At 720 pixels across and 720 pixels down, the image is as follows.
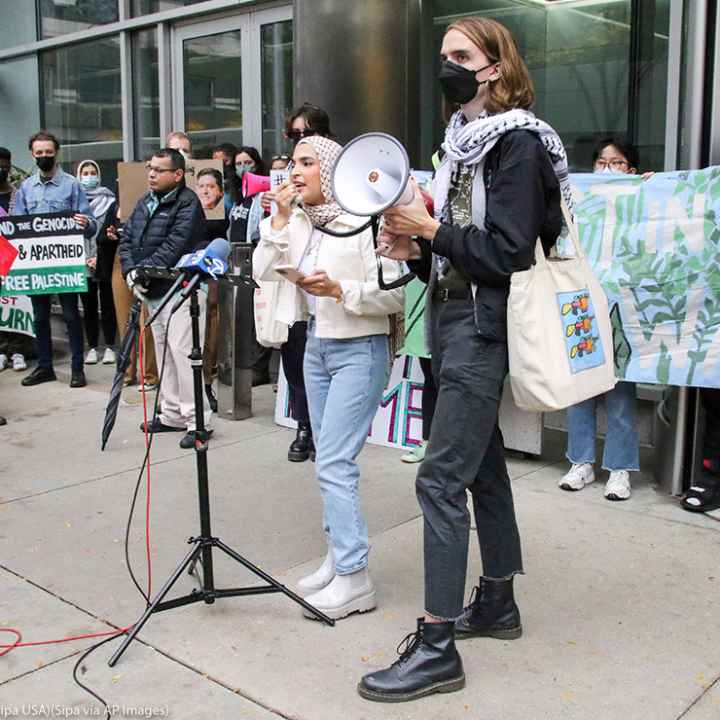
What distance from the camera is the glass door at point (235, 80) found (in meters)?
9.16

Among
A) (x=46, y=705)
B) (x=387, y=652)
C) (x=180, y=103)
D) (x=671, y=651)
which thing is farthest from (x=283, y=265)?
(x=180, y=103)

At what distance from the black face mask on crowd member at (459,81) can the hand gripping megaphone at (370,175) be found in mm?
233

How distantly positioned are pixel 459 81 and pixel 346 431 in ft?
4.58

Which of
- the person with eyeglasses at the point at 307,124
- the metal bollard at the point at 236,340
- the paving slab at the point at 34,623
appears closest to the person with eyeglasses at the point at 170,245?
the metal bollard at the point at 236,340

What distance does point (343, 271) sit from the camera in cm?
385

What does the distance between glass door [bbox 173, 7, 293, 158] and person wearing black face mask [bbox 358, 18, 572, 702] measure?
20.6 ft

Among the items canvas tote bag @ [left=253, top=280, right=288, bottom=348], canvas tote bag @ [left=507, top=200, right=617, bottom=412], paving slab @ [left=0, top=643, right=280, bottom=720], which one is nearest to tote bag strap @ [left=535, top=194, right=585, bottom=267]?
canvas tote bag @ [left=507, top=200, right=617, bottom=412]

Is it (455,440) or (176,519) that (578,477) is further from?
(455,440)

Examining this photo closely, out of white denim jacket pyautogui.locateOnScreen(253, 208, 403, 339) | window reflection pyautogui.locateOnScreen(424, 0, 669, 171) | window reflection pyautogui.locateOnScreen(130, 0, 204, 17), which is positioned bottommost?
white denim jacket pyautogui.locateOnScreen(253, 208, 403, 339)

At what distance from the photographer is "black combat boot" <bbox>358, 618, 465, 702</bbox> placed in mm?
3160

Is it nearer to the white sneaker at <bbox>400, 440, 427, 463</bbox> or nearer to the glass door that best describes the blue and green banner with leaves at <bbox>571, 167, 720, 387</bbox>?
the white sneaker at <bbox>400, 440, 427, 463</bbox>

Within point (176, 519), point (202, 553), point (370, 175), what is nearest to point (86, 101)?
point (176, 519)

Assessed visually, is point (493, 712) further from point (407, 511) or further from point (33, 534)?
point (33, 534)

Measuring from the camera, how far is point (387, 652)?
3.53m
